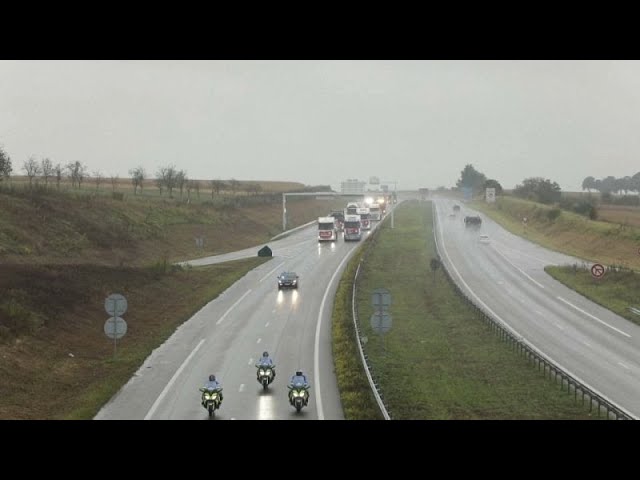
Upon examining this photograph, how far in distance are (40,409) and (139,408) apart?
3.67 metres

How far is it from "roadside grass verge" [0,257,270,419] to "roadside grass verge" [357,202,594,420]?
11312 millimetres

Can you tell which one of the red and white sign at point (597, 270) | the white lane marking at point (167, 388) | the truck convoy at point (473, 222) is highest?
the truck convoy at point (473, 222)

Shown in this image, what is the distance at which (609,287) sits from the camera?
52969 millimetres

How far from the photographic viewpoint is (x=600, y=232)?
8194cm

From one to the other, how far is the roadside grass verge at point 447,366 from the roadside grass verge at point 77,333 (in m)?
11.3

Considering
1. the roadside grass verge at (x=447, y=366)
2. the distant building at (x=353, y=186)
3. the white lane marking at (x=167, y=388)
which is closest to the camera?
the white lane marking at (x=167, y=388)

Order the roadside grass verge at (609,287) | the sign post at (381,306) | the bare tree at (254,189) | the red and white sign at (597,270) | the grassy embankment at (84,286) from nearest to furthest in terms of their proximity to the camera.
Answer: the sign post at (381,306) < the grassy embankment at (84,286) < the roadside grass verge at (609,287) < the red and white sign at (597,270) < the bare tree at (254,189)

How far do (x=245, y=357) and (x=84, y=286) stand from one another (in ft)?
47.2

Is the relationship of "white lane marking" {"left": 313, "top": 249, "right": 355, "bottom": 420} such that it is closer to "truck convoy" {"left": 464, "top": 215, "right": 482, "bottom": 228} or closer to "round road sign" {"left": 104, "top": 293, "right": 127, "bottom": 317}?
"round road sign" {"left": 104, "top": 293, "right": 127, "bottom": 317}

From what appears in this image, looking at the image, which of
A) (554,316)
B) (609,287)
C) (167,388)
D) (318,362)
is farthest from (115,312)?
(609,287)

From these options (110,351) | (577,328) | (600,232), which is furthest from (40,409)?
(600,232)

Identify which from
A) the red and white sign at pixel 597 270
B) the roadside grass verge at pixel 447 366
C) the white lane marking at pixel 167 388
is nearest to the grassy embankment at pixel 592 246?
the red and white sign at pixel 597 270

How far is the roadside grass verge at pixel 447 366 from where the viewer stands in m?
25.6

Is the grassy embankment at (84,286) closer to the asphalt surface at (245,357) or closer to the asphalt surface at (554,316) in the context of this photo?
the asphalt surface at (245,357)
